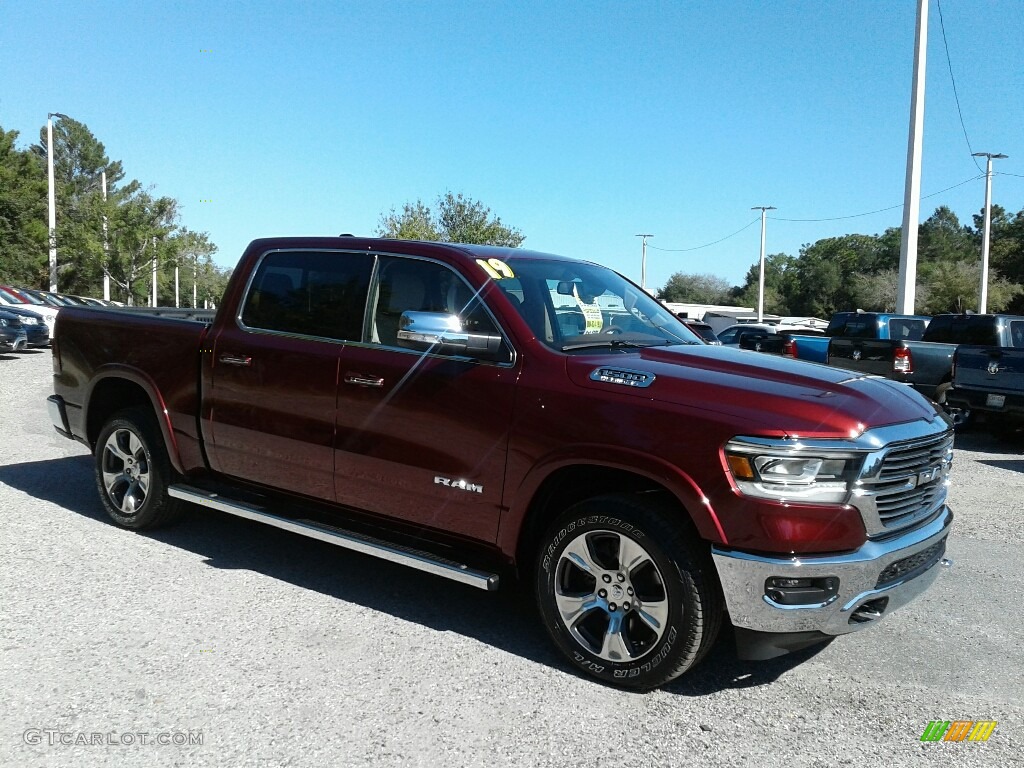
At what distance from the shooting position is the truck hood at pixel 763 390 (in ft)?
10.9

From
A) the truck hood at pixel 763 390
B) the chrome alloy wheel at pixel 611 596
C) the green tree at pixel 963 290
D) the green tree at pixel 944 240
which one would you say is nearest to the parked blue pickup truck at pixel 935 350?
the truck hood at pixel 763 390

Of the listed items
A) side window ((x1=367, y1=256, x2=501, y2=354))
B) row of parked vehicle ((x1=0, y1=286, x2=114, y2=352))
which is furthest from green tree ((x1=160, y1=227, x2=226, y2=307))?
side window ((x1=367, y1=256, x2=501, y2=354))

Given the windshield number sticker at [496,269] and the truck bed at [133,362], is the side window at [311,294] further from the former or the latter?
the windshield number sticker at [496,269]

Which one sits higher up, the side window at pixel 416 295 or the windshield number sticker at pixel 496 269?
the windshield number sticker at pixel 496 269

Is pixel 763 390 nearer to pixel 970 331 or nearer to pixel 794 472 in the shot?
pixel 794 472

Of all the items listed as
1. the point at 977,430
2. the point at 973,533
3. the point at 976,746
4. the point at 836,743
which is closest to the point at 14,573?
the point at 836,743

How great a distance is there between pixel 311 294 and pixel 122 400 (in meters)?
1.99

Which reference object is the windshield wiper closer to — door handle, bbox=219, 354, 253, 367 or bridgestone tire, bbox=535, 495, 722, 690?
bridgestone tire, bbox=535, 495, 722, 690

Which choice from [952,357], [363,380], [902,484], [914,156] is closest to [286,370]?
[363,380]

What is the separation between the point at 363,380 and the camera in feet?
14.5

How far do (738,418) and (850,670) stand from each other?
1.49 metres

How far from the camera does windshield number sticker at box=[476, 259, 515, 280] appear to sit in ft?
14.2

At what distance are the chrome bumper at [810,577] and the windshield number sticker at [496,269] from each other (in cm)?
175

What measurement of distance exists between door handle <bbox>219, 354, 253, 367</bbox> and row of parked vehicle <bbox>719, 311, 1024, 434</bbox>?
25.8ft
